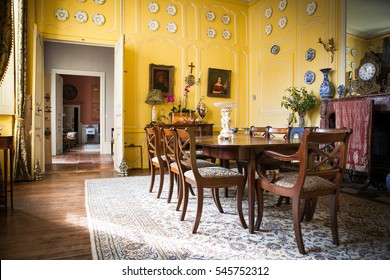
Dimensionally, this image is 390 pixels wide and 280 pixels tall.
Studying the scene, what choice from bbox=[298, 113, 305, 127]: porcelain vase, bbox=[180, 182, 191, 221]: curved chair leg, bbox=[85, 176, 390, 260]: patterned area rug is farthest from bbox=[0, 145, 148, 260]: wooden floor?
bbox=[298, 113, 305, 127]: porcelain vase

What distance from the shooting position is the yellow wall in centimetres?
509

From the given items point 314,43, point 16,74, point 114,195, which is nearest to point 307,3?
point 314,43

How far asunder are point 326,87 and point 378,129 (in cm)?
100

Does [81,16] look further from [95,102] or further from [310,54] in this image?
[95,102]

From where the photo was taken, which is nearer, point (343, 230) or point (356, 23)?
point (343, 230)

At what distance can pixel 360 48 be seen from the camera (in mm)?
4234

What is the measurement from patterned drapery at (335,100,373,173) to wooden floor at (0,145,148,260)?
3534mm

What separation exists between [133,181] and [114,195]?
2.97ft

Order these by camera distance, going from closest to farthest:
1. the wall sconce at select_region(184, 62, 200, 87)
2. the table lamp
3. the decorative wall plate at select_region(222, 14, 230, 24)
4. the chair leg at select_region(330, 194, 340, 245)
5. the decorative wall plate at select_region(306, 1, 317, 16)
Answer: the chair leg at select_region(330, 194, 340, 245) → the decorative wall plate at select_region(306, 1, 317, 16) → the table lamp → the wall sconce at select_region(184, 62, 200, 87) → the decorative wall plate at select_region(222, 14, 230, 24)

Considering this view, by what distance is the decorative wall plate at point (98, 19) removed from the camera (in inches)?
Answer: 213

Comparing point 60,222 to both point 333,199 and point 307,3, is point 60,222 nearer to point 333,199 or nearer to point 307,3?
point 333,199

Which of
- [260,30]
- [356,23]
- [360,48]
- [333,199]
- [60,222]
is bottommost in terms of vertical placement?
[60,222]

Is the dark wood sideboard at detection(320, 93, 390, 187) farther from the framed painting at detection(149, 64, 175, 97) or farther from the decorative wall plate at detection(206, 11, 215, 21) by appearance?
the decorative wall plate at detection(206, 11, 215, 21)

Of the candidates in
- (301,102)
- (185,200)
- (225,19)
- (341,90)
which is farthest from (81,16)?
(341,90)
